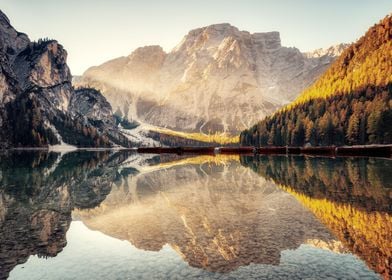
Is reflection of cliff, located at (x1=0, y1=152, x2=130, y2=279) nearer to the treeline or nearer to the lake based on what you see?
the lake

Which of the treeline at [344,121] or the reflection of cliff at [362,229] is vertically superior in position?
the treeline at [344,121]

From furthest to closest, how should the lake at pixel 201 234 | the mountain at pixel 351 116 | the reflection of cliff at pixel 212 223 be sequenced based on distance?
1. the mountain at pixel 351 116
2. the reflection of cliff at pixel 212 223
3. the lake at pixel 201 234

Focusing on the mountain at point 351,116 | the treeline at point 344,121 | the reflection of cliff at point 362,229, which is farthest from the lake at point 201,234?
the mountain at point 351,116

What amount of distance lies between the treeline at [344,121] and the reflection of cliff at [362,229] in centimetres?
11175

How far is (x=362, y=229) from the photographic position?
18891 mm

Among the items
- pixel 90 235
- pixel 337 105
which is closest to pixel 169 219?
pixel 90 235

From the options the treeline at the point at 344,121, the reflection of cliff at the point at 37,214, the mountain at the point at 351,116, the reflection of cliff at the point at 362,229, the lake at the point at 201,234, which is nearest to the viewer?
the lake at the point at 201,234

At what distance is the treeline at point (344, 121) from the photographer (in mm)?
128625

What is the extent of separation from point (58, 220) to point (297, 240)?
13481 mm

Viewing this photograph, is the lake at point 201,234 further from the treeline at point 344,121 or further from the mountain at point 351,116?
the mountain at point 351,116

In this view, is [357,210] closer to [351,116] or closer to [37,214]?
[37,214]

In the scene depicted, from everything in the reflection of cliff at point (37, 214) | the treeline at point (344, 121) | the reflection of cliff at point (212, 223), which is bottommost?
the reflection of cliff at point (212, 223)

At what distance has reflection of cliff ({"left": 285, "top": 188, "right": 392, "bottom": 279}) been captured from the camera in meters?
14.5

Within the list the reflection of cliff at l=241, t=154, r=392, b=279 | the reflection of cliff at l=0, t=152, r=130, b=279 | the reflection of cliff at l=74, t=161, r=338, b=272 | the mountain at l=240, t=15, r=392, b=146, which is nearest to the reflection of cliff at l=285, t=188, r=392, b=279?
the reflection of cliff at l=241, t=154, r=392, b=279
